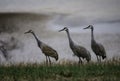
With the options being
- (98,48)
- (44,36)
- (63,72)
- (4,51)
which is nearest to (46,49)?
(44,36)

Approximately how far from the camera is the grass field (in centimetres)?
464

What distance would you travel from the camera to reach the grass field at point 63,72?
4.64 m

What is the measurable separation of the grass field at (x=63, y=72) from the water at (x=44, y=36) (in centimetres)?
8

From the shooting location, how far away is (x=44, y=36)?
16.2 ft

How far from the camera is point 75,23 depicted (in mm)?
4953

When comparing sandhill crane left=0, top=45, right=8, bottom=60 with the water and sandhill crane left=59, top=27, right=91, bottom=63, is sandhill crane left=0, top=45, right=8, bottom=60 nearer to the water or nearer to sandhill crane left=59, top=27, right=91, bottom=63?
the water

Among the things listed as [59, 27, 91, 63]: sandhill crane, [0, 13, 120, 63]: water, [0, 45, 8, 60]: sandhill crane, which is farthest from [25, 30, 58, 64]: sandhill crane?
[0, 45, 8, 60]: sandhill crane

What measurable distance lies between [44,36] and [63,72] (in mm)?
507

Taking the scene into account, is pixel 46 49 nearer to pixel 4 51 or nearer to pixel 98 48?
pixel 4 51

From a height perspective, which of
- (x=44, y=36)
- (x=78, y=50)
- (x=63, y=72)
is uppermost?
(x=44, y=36)

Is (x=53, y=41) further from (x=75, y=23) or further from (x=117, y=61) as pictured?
(x=117, y=61)

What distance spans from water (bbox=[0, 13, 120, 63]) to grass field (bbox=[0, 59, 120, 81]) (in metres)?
0.08

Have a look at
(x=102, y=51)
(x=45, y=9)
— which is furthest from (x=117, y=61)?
(x=45, y=9)

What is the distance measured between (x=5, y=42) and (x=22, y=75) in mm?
465
